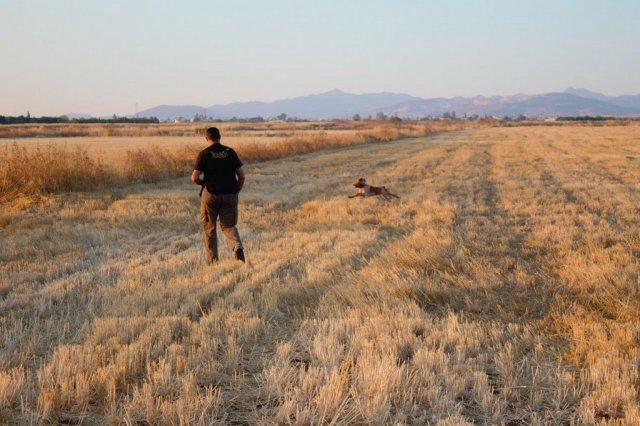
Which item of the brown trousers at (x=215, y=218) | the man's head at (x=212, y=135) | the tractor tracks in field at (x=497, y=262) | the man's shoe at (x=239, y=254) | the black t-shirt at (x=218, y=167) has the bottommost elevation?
the tractor tracks in field at (x=497, y=262)

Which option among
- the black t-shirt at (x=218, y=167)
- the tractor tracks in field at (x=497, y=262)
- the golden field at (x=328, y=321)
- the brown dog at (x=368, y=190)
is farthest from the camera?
the brown dog at (x=368, y=190)

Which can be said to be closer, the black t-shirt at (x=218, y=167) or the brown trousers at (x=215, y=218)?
the black t-shirt at (x=218, y=167)

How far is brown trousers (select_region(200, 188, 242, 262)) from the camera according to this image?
7.98 m

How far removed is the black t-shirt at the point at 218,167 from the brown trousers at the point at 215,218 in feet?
0.35

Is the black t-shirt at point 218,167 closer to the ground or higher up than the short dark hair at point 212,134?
closer to the ground

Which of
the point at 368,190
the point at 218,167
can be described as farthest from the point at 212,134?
the point at 368,190

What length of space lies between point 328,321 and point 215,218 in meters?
3.42

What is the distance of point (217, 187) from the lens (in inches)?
312

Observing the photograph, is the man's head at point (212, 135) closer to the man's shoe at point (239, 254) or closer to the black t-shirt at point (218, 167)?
the black t-shirt at point (218, 167)

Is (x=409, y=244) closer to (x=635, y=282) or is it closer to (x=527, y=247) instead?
(x=527, y=247)

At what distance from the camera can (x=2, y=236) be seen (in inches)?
403

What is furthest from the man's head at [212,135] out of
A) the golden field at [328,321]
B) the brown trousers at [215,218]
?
the golden field at [328,321]

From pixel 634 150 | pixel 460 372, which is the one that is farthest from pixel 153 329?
pixel 634 150

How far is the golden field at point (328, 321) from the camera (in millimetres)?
3643
